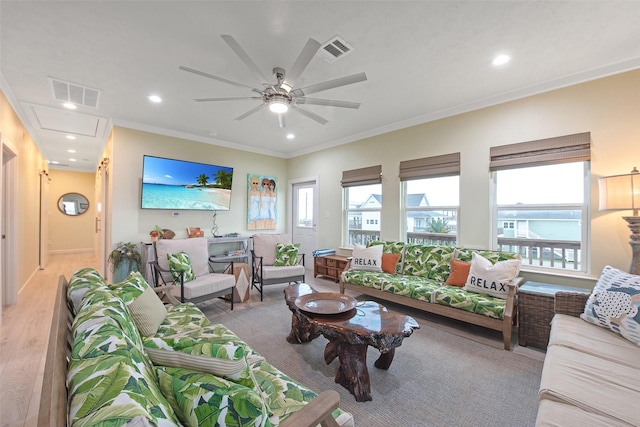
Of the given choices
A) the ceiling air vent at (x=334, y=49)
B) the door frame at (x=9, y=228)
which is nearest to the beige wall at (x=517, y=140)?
the ceiling air vent at (x=334, y=49)

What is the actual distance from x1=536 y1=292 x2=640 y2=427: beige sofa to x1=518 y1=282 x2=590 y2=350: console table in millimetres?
496

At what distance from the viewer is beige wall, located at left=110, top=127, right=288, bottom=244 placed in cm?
402

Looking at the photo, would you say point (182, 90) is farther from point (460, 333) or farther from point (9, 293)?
point (460, 333)

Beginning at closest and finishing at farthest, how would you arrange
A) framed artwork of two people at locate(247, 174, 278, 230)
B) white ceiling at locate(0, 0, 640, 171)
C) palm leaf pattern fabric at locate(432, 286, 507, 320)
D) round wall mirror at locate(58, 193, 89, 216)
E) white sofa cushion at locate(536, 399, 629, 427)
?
1. white sofa cushion at locate(536, 399, 629, 427)
2. white ceiling at locate(0, 0, 640, 171)
3. palm leaf pattern fabric at locate(432, 286, 507, 320)
4. framed artwork of two people at locate(247, 174, 278, 230)
5. round wall mirror at locate(58, 193, 89, 216)

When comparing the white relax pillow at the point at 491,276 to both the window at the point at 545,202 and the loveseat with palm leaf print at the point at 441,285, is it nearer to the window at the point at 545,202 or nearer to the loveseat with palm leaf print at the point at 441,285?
the loveseat with palm leaf print at the point at 441,285

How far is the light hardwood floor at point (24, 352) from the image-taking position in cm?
177

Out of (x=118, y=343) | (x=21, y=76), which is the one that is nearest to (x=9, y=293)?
(x=21, y=76)

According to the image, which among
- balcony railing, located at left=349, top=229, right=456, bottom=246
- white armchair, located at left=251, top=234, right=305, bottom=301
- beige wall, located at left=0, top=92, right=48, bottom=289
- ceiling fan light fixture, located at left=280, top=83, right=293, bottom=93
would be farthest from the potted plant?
balcony railing, located at left=349, top=229, right=456, bottom=246

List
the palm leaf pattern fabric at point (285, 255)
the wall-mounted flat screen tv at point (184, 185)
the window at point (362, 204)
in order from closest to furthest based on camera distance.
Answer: the wall-mounted flat screen tv at point (184, 185)
the palm leaf pattern fabric at point (285, 255)
the window at point (362, 204)

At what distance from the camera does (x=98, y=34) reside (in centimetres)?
219

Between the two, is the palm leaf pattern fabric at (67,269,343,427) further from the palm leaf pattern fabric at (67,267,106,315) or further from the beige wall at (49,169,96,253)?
the beige wall at (49,169,96,253)

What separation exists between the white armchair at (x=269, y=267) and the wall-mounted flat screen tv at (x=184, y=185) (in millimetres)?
1214

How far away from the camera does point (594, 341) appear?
1723 mm

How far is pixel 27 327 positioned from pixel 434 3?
5.01 metres
